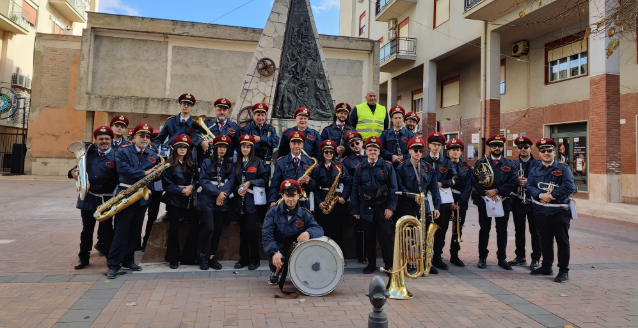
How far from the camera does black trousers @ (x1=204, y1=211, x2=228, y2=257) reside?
593 cm

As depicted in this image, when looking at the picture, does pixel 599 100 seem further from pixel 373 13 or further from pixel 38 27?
pixel 38 27

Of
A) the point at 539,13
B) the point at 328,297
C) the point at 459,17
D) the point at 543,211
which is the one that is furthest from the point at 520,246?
the point at 459,17

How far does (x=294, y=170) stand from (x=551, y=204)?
3786 mm

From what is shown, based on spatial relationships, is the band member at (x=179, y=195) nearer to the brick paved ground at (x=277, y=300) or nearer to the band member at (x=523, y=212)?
the brick paved ground at (x=277, y=300)

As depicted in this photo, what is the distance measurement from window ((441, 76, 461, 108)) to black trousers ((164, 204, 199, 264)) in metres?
20.2

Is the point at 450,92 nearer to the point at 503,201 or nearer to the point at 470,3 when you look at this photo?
the point at 470,3

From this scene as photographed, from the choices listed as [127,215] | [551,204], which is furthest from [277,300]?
[551,204]

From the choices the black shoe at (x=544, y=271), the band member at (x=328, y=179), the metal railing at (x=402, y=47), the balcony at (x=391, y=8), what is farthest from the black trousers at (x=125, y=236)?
the balcony at (x=391, y=8)

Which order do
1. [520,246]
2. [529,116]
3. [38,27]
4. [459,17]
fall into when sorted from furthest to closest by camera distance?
[38,27] → [459,17] → [529,116] → [520,246]

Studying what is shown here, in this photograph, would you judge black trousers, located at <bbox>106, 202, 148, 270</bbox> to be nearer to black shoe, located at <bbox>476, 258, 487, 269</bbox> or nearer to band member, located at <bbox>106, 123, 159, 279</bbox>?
band member, located at <bbox>106, 123, 159, 279</bbox>

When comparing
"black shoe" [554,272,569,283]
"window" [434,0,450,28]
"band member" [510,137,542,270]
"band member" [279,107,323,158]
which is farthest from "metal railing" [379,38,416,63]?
"black shoe" [554,272,569,283]

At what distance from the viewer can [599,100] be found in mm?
13227

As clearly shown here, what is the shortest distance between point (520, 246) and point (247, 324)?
4.94m

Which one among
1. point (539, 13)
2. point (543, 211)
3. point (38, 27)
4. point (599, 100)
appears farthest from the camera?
point (38, 27)
